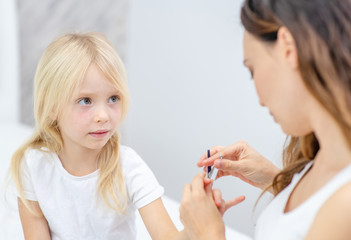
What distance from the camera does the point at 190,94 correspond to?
2.42 meters

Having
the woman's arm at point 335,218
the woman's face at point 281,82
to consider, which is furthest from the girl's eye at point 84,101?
the woman's arm at point 335,218

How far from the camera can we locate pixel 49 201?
4.18ft

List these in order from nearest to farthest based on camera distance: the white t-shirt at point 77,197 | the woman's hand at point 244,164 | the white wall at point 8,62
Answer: the woman's hand at point 244,164 < the white t-shirt at point 77,197 < the white wall at point 8,62

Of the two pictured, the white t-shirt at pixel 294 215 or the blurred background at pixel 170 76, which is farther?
the blurred background at pixel 170 76

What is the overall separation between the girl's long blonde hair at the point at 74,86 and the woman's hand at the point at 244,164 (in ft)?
0.85

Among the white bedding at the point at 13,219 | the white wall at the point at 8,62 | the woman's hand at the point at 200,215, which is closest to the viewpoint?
the woman's hand at the point at 200,215

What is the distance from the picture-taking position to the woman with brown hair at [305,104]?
67 cm

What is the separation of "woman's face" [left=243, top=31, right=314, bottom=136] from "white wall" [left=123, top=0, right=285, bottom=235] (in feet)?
3.83

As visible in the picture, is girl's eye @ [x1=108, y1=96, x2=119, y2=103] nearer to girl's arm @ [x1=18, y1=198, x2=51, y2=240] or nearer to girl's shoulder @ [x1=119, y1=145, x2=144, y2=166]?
girl's shoulder @ [x1=119, y1=145, x2=144, y2=166]

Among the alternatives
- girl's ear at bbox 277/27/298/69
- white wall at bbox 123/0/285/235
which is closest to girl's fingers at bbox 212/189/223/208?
girl's ear at bbox 277/27/298/69

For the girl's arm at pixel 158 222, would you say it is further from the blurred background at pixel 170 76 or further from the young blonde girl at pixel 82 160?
the blurred background at pixel 170 76

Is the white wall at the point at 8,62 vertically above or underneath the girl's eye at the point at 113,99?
above

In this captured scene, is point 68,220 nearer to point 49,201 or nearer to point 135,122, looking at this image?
point 49,201

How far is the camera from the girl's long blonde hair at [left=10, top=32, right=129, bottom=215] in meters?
1.15
